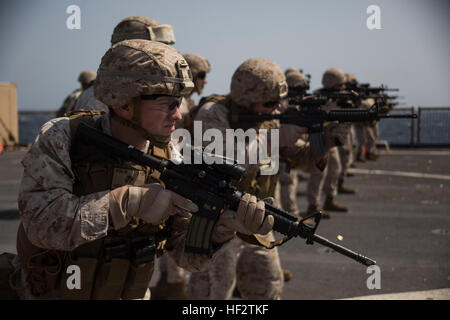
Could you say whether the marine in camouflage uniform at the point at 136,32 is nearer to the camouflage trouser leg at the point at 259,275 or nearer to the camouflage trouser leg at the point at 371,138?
the camouflage trouser leg at the point at 259,275

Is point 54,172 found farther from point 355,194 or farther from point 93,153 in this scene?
point 355,194

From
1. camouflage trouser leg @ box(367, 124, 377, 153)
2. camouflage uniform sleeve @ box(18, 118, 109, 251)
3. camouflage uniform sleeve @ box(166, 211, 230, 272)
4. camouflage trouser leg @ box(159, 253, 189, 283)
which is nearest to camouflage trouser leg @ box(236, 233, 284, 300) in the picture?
camouflage trouser leg @ box(159, 253, 189, 283)

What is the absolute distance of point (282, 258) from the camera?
22.2 feet

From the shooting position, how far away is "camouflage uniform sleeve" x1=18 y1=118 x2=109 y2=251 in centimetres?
228

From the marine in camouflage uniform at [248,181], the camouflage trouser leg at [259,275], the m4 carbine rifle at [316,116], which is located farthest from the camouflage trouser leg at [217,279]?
the m4 carbine rifle at [316,116]

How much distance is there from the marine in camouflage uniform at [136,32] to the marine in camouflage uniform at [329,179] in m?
3.47

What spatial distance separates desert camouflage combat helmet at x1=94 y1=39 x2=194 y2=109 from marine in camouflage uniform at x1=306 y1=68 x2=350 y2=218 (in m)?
5.20

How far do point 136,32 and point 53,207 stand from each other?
103 inches

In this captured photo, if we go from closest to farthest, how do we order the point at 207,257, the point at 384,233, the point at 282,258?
the point at 207,257
the point at 282,258
the point at 384,233

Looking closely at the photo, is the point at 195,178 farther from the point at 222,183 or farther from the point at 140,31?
the point at 140,31

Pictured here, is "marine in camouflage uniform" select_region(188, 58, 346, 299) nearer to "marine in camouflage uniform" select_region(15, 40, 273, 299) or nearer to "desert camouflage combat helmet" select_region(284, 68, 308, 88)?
"marine in camouflage uniform" select_region(15, 40, 273, 299)

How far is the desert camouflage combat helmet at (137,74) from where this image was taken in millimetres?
2502
